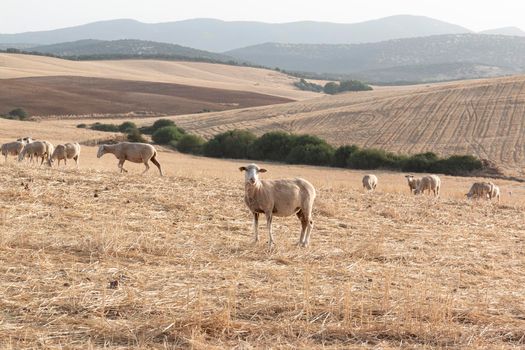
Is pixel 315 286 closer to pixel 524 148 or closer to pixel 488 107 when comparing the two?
pixel 524 148

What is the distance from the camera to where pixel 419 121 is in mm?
77062

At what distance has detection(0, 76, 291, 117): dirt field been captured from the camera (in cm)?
10069

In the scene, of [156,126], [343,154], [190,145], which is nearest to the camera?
[343,154]

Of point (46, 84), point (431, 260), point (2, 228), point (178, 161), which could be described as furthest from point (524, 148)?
point (46, 84)

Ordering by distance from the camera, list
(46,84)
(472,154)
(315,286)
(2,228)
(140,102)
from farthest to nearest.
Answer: (46,84)
(140,102)
(472,154)
(2,228)
(315,286)

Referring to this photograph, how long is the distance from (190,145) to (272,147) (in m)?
8.80

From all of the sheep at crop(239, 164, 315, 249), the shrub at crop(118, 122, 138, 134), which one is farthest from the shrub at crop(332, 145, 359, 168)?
the sheep at crop(239, 164, 315, 249)

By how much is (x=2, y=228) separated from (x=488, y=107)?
74292mm

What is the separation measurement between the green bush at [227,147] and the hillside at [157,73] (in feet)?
231

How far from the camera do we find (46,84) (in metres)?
122

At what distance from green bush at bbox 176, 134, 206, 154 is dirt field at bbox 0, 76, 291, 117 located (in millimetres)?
32158

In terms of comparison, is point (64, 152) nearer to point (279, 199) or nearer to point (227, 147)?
point (279, 199)

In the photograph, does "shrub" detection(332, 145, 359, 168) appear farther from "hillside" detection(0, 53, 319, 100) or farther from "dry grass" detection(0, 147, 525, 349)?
"hillside" detection(0, 53, 319, 100)

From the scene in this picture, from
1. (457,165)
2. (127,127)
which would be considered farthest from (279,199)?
(127,127)
